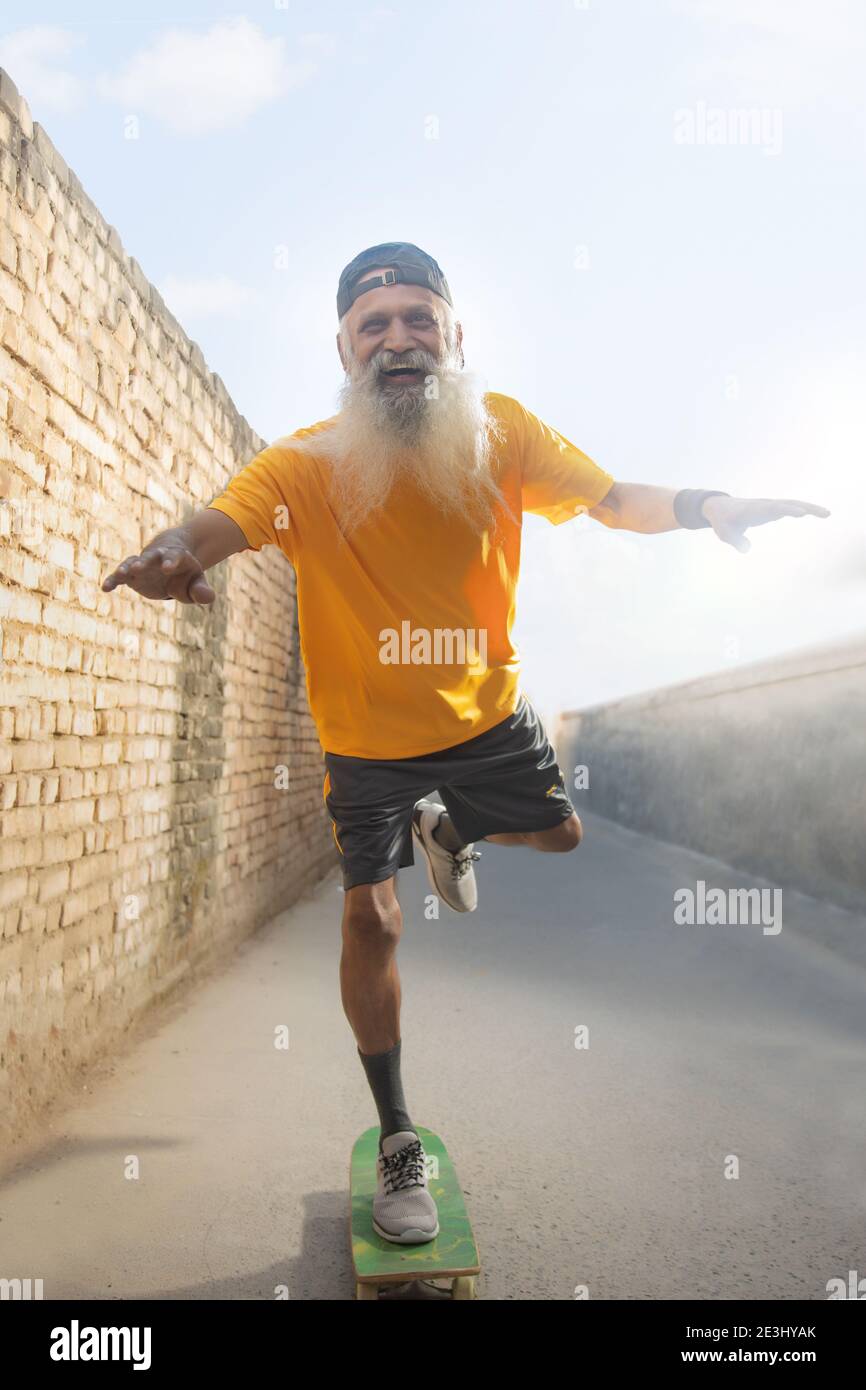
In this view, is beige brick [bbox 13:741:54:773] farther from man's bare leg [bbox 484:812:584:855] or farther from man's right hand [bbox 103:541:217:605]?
man's bare leg [bbox 484:812:584:855]

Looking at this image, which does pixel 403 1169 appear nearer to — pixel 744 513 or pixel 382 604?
pixel 382 604

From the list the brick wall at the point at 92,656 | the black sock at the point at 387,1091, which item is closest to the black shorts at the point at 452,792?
the black sock at the point at 387,1091

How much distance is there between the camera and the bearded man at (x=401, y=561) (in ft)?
7.90

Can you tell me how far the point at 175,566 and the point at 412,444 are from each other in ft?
2.46

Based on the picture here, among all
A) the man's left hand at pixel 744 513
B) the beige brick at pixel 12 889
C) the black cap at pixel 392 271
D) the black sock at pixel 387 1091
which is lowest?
the black sock at pixel 387 1091

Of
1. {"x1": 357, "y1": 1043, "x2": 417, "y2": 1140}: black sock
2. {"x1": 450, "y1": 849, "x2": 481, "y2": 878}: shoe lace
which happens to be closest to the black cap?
{"x1": 450, "y1": 849, "x2": 481, "y2": 878}: shoe lace

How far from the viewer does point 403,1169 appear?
2314mm

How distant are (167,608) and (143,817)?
0.90 meters

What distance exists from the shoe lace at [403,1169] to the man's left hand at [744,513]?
1.64 metres

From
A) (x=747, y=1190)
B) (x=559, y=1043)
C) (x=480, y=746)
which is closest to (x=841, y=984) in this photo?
(x=559, y=1043)

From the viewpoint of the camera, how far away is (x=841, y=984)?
505cm

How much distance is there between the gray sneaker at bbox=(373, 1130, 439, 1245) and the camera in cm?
221

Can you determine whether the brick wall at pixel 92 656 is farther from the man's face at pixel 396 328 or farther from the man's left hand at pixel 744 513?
the man's left hand at pixel 744 513

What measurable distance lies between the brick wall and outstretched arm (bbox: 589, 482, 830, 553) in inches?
64.6
